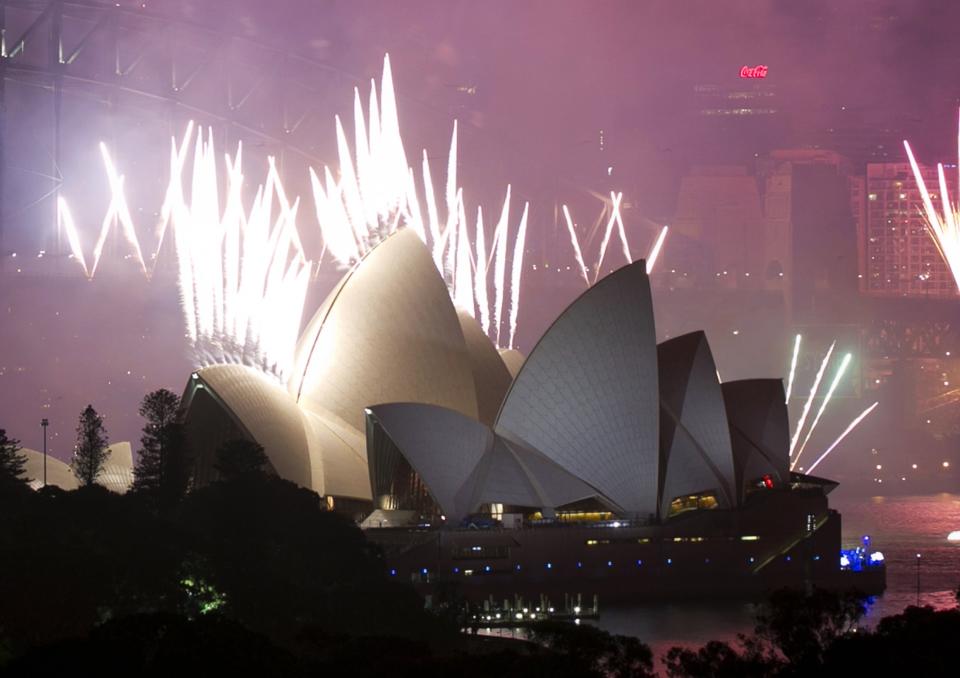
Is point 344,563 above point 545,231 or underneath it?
underneath

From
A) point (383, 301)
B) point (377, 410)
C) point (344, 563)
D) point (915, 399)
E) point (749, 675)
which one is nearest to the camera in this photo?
point (749, 675)

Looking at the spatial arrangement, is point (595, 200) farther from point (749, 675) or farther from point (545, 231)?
point (749, 675)

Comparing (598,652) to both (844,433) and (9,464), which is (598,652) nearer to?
(9,464)

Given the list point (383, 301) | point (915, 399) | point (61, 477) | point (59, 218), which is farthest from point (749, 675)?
point (915, 399)

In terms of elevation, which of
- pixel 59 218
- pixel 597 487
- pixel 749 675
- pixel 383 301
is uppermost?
pixel 59 218

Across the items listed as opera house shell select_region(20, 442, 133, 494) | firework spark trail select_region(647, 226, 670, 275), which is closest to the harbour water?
firework spark trail select_region(647, 226, 670, 275)

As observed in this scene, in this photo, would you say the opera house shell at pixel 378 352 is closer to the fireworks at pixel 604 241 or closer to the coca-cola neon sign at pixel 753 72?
the fireworks at pixel 604 241

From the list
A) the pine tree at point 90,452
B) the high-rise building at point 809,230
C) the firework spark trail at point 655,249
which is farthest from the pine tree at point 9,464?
the high-rise building at point 809,230

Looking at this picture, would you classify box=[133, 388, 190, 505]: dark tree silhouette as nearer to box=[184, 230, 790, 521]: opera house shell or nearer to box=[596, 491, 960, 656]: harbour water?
box=[184, 230, 790, 521]: opera house shell
